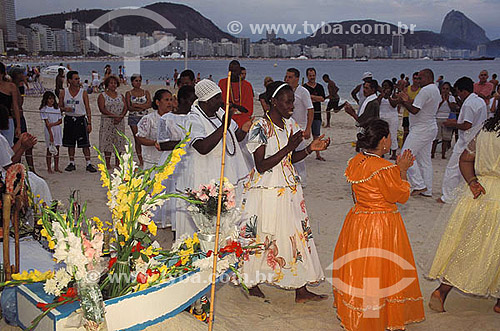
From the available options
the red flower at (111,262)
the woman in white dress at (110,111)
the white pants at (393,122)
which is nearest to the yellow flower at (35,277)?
the red flower at (111,262)

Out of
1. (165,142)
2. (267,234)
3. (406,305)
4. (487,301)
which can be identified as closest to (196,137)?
(165,142)

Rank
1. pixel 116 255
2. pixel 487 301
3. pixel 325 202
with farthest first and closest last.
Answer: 1. pixel 325 202
2. pixel 487 301
3. pixel 116 255

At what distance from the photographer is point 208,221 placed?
3.36 m

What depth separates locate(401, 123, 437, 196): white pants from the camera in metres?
7.88

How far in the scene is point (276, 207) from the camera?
4.21 meters

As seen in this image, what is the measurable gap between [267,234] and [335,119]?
52.9ft

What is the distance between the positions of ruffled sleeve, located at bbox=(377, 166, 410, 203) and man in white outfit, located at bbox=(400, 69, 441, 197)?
4317mm

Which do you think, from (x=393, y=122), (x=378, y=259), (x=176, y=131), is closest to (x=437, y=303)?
(x=378, y=259)

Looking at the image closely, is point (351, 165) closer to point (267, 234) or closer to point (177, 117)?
point (267, 234)

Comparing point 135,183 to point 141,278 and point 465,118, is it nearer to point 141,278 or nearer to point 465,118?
point 141,278

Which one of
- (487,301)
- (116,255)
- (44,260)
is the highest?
(116,255)

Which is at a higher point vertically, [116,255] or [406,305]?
[116,255]

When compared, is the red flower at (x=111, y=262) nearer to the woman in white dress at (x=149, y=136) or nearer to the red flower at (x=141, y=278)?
the red flower at (x=141, y=278)

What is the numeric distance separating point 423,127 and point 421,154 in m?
0.54
